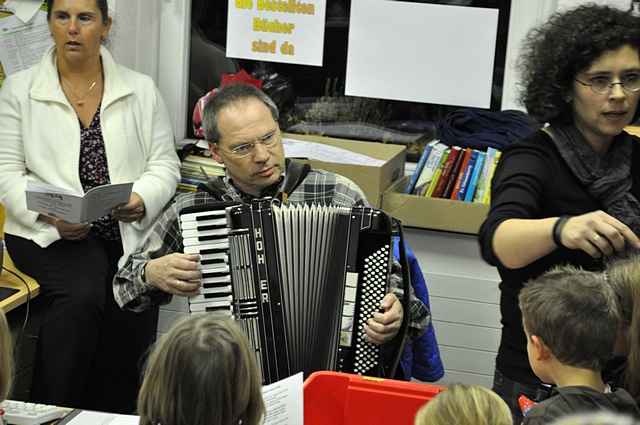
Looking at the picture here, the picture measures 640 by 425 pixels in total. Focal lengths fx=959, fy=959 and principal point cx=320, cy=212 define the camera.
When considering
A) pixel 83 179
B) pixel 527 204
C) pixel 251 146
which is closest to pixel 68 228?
pixel 83 179

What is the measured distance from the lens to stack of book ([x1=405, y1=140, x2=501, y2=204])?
358 cm

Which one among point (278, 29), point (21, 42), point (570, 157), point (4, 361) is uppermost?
point (278, 29)

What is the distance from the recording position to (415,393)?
6.95 ft

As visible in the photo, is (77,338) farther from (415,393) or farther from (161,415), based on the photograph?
(161,415)

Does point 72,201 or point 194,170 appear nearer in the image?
point 72,201

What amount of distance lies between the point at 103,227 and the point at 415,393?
→ 1.66 meters

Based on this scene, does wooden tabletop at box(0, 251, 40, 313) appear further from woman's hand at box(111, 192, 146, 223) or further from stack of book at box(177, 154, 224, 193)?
Answer: stack of book at box(177, 154, 224, 193)

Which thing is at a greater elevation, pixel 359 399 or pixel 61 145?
pixel 61 145

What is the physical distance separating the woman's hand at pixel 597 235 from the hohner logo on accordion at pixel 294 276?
544mm

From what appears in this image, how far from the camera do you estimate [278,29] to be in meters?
4.01

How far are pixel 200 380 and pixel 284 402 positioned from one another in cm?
47

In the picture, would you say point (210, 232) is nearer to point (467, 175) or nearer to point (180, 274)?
point (180, 274)

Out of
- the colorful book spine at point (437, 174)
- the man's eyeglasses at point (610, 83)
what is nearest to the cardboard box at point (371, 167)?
the colorful book spine at point (437, 174)

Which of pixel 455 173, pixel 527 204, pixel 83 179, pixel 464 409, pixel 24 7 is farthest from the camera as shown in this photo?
pixel 24 7
